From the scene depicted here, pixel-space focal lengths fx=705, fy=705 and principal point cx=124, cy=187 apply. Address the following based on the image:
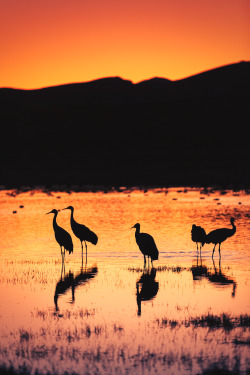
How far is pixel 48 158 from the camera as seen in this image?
157 meters

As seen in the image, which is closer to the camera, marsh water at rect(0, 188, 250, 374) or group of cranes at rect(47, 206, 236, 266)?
marsh water at rect(0, 188, 250, 374)

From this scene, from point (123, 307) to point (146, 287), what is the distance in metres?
2.43

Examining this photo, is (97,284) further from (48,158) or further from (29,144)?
(29,144)

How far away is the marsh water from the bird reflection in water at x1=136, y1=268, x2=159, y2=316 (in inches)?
0.9

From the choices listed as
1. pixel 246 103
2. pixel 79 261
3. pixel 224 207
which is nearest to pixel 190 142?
pixel 246 103

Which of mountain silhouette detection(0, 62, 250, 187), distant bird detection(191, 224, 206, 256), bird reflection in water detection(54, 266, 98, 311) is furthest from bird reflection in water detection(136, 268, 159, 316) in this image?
mountain silhouette detection(0, 62, 250, 187)

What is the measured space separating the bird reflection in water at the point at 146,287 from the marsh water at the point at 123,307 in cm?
2

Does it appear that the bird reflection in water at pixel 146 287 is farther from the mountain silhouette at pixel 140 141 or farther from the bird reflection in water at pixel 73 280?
the mountain silhouette at pixel 140 141

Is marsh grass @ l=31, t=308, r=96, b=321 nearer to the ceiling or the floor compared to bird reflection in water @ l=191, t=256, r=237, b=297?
nearer to the floor

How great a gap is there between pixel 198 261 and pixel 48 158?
137 metres

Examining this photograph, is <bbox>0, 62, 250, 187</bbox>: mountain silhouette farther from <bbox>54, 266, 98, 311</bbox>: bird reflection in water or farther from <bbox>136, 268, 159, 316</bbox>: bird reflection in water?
<bbox>136, 268, 159, 316</bbox>: bird reflection in water

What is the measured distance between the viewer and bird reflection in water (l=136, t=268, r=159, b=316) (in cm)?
1576

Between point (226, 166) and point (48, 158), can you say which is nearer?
point (226, 166)

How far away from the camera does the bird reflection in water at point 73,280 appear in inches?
662
